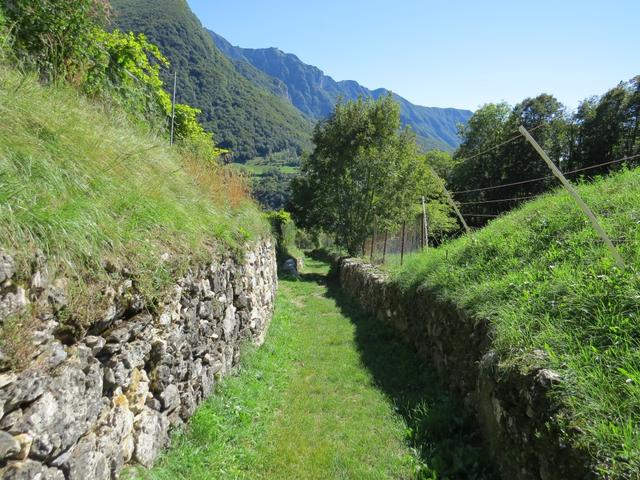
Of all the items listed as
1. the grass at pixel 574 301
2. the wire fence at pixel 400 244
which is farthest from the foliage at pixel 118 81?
the wire fence at pixel 400 244

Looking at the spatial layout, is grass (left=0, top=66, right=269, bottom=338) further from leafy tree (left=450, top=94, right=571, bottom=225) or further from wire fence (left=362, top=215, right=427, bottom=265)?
leafy tree (left=450, top=94, right=571, bottom=225)

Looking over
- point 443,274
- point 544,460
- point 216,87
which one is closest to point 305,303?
point 443,274

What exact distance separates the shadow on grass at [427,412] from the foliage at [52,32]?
563 centimetres

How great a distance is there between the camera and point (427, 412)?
14.7ft

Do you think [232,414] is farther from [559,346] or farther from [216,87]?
[216,87]

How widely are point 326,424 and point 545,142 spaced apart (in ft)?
98.3

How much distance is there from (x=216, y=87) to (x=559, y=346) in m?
126

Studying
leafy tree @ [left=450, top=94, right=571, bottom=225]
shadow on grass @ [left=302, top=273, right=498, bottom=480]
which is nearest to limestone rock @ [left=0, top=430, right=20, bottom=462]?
shadow on grass @ [left=302, top=273, right=498, bottom=480]

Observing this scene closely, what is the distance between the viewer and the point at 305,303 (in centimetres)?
1232

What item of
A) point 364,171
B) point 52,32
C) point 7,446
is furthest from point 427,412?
point 364,171

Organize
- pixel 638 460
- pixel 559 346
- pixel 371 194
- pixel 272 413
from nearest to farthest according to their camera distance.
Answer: pixel 638 460 → pixel 559 346 → pixel 272 413 → pixel 371 194

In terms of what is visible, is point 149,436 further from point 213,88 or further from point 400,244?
point 213,88

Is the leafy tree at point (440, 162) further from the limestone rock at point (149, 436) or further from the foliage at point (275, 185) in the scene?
the limestone rock at point (149, 436)

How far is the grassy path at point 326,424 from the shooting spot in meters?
3.54
